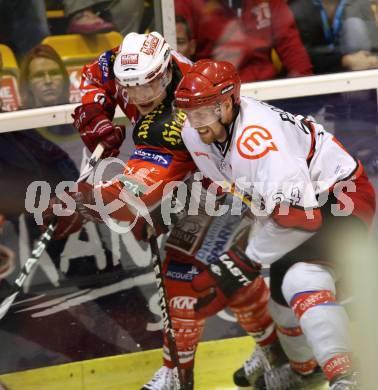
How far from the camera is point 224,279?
3.20 meters

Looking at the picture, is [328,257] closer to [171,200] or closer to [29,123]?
[171,200]

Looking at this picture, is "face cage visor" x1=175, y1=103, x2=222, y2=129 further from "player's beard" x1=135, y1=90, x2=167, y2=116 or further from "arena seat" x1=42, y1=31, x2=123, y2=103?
"arena seat" x1=42, y1=31, x2=123, y2=103

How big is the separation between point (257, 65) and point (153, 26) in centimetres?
46

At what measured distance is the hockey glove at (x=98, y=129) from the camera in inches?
129

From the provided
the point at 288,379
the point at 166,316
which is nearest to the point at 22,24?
the point at 166,316

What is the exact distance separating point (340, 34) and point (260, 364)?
1.43 m

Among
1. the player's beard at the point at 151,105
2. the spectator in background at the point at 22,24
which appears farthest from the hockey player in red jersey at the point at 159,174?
the spectator in background at the point at 22,24

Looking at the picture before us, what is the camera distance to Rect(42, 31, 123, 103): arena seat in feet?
12.3

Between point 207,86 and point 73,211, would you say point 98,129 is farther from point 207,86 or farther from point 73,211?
point 207,86

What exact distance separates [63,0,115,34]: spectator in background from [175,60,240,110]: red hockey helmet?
39.5 inches

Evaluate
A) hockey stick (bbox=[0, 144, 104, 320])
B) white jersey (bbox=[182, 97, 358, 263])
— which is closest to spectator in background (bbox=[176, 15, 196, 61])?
hockey stick (bbox=[0, 144, 104, 320])

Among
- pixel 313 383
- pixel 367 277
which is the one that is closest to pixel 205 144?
pixel 367 277

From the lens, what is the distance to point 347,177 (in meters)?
3.03

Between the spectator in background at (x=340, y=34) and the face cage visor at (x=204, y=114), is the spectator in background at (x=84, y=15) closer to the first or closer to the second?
the spectator in background at (x=340, y=34)
